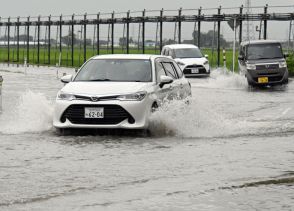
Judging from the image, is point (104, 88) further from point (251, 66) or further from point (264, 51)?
point (264, 51)

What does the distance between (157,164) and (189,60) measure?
29.1 meters

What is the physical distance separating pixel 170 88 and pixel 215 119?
118cm

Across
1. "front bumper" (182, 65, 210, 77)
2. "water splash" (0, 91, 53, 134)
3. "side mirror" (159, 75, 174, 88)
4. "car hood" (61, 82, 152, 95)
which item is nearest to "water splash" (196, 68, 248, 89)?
"front bumper" (182, 65, 210, 77)

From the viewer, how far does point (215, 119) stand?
16.2m

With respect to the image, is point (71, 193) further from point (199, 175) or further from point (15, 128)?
point (15, 128)

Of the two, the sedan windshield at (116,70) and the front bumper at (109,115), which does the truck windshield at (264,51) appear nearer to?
the sedan windshield at (116,70)

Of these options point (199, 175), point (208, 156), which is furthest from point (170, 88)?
point (199, 175)

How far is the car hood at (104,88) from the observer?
14047 millimetres

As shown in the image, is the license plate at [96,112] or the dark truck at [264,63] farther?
the dark truck at [264,63]

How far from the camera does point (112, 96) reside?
14.0m

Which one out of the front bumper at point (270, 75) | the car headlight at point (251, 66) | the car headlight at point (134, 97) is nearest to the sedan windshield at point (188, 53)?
the front bumper at point (270, 75)

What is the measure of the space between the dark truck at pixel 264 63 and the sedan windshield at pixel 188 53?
6.64 meters

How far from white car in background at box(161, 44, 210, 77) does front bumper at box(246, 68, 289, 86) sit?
684 centimetres

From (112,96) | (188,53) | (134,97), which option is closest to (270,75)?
(188,53)
